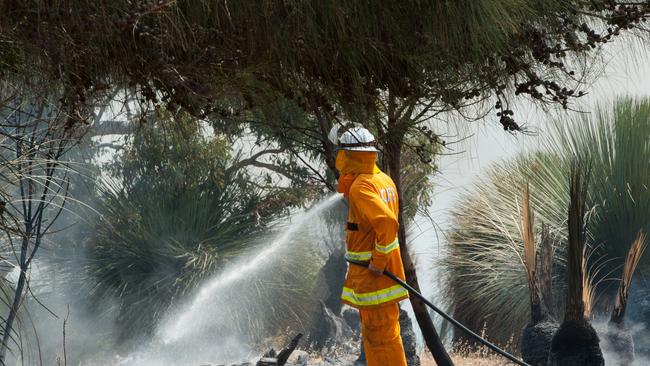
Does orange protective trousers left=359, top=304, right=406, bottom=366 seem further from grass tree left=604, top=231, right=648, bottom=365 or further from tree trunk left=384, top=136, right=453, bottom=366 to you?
grass tree left=604, top=231, right=648, bottom=365

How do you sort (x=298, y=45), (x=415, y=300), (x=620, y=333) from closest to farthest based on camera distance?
1. (x=298, y=45)
2. (x=415, y=300)
3. (x=620, y=333)

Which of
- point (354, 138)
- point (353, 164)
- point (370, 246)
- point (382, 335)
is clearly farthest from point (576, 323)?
point (354, 138)

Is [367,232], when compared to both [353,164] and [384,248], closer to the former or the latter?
[384,248]

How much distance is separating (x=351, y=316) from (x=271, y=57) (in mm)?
12100

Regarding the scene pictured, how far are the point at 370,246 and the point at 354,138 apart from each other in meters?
0.56

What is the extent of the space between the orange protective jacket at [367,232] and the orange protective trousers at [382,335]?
0.06 meters

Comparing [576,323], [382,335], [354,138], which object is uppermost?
[354,138]

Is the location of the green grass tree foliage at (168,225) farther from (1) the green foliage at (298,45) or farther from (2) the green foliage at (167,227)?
(1) the green foliage at (298,45)

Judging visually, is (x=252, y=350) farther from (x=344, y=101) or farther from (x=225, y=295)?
(x=344, y=101)

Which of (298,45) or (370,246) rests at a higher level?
(298,45)

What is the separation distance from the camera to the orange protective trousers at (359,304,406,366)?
5.61 m

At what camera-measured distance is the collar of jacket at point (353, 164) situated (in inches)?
219

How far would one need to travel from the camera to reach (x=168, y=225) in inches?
619

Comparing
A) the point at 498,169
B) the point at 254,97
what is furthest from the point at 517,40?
the point at 498,169
